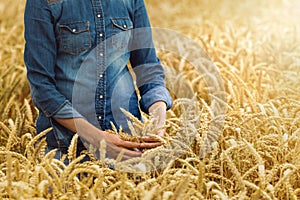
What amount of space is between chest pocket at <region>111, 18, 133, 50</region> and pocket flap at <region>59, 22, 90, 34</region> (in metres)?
0.10

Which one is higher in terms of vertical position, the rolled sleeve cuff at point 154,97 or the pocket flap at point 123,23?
the pocket flap at point 123,23

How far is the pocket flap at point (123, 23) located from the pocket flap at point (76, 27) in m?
0.10

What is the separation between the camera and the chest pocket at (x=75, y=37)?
6.26ft

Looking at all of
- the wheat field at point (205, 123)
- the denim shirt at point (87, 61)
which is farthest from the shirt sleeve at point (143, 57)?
the wheat field at point (205, 123)

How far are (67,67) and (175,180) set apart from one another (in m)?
0.57

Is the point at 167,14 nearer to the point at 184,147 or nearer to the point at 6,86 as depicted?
the point at 6,86

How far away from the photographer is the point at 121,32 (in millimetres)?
1994

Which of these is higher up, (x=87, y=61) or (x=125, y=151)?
(x=87, y=61)

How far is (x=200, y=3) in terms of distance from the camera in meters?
5.67

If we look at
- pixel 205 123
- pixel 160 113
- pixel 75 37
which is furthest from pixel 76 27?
pixel 205 123

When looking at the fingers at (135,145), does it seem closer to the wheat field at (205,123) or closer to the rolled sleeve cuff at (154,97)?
the wheat field at (205,123)

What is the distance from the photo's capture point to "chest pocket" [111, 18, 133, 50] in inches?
77.8

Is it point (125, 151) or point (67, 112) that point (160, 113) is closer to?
point (125, 151)

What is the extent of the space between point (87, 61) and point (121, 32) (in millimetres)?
166
